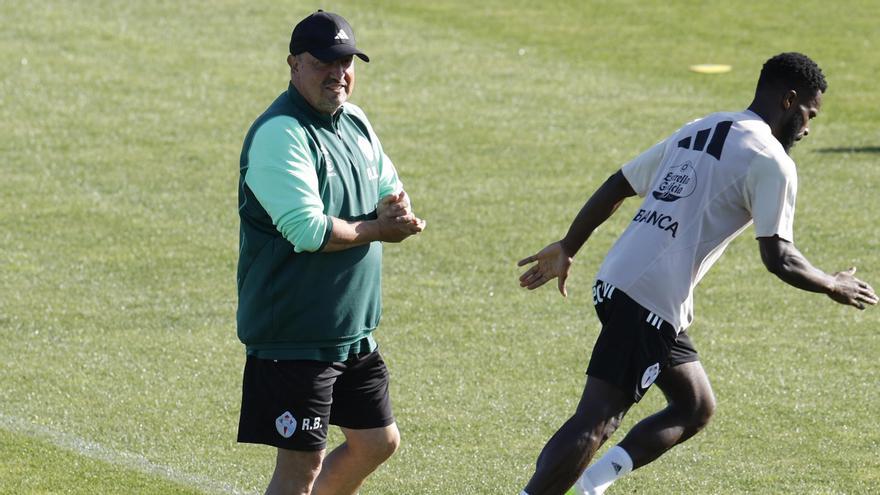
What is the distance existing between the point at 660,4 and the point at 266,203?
15.3 meters

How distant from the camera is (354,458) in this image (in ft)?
20.0

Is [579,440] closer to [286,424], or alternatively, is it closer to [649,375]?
[649,375]

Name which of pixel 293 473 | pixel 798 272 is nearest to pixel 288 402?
pixel 293 473

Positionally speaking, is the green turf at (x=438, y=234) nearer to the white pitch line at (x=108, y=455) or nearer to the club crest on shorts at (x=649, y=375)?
the white pitch line at (x=108, y=455)

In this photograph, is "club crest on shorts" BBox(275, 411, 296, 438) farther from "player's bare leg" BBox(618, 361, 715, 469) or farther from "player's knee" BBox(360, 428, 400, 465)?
"player's bare leg" BBox(618, 361, 715, 469)

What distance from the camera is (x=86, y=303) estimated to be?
10227 millimetres

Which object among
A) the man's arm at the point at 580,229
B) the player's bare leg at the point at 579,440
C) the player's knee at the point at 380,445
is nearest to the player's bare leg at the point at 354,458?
the player's knee at the point at 380,445

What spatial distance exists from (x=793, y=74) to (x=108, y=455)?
388cm

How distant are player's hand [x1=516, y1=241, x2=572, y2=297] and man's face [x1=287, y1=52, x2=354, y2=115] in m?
1.40

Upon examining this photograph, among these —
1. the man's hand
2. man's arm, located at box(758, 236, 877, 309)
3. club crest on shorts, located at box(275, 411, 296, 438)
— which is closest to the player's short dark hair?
man's arm, located at box(758, 236, 877, 309)

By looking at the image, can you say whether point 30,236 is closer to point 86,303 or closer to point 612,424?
point 86,303

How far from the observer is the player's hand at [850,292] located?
596 centimetres

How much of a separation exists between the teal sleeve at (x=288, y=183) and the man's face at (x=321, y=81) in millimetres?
174

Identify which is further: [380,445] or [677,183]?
[677,183]
